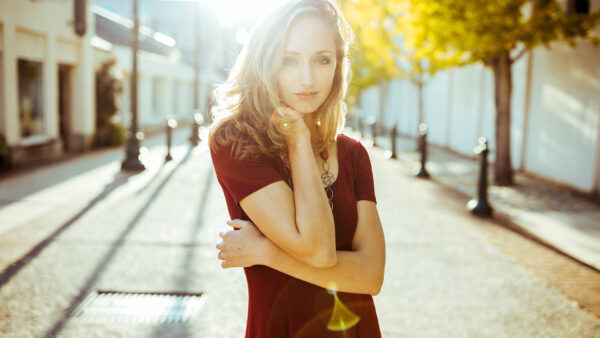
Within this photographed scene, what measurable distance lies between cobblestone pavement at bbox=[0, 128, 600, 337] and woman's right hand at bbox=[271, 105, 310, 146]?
2.50m

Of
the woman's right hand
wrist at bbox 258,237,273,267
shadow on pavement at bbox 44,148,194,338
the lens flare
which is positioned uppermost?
the woman's right hand

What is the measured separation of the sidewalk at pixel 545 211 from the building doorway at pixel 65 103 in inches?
437

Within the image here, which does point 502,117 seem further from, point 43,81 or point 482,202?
point 43,81

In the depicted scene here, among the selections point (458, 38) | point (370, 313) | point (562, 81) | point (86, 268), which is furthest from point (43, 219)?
point (562, 81)

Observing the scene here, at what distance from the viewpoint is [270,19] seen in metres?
1.83

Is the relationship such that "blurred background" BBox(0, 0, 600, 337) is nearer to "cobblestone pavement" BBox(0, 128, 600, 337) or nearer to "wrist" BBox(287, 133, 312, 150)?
"cobblestone pavement" BBox(0, 128, 600, 337)

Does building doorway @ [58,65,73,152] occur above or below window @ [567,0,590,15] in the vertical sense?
below

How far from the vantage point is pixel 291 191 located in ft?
5.81

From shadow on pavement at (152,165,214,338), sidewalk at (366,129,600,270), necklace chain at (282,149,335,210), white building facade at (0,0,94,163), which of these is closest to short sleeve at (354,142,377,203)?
necklace chain at (282,149,335,210)

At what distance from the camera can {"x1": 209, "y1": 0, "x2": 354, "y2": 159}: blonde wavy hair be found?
180cm

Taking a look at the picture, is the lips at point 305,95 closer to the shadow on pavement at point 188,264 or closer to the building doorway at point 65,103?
the shadow on pavement at point 188,264

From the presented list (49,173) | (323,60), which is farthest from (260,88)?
(49,173)

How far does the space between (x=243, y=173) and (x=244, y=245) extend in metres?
0.27

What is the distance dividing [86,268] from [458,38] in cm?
788
